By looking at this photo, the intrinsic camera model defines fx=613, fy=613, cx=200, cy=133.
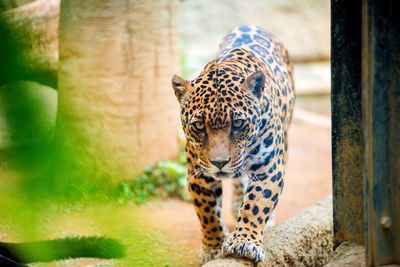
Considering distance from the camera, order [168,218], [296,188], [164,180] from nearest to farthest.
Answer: [168,218] → [164,180] → [296,188]

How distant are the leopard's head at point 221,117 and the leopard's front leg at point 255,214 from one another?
11.2 inches

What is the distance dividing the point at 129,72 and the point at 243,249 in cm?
424

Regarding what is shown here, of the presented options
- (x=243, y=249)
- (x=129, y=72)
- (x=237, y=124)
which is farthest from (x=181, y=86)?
(x=129, y=72)

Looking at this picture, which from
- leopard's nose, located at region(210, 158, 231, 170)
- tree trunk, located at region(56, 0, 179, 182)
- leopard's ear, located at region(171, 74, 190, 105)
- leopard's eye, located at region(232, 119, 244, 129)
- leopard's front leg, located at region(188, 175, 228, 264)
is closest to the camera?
leopard's nose, located at region(210, 158, 231, 170)

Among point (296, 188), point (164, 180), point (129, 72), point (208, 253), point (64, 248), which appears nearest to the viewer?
point (64, 248)

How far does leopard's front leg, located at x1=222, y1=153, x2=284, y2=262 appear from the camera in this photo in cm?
491

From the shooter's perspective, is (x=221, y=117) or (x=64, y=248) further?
(x=221, y=117)

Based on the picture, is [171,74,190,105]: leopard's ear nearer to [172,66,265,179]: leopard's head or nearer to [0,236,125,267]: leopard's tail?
[172,66,265,179]: leopard's head

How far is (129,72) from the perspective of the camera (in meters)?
8.49

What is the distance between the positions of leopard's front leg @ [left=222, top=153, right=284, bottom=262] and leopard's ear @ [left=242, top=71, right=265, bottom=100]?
25.3 inches

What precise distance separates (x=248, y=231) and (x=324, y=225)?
126 cm

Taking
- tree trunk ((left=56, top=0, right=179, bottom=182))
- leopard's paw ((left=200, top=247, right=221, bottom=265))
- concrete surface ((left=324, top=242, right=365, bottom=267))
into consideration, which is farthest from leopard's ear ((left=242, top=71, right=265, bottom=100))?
tree trunk ((left=56, top=0, right=179, bottom=182))

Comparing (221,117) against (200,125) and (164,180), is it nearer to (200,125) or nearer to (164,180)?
(200,125)

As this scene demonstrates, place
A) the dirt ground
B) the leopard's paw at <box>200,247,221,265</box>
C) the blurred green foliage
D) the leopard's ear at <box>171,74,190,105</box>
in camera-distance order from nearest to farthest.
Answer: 1. the leopard's ear at <box>171,74,190,105</box>
2. the leopard's paw at <box>200,247,221,265</box>
3. the dirt ground
4. the blurred green foliage
